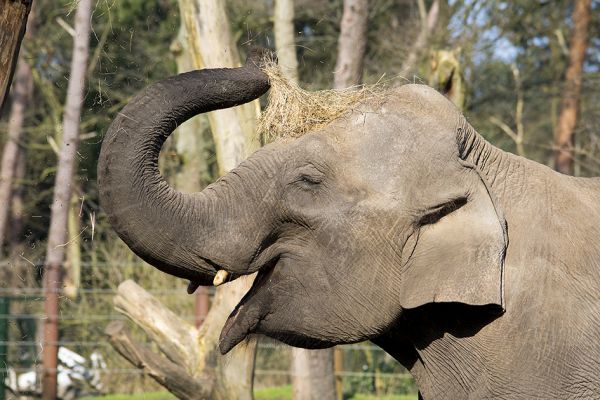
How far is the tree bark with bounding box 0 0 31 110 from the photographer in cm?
381

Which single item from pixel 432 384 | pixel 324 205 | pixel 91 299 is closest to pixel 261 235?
pixel 324 205

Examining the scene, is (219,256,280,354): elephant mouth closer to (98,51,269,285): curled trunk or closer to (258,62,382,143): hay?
(98,51,269,285): curled trunk

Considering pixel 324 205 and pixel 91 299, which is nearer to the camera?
pixel 324 205

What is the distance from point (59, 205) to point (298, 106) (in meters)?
4.51

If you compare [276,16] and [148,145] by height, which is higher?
[276,16]

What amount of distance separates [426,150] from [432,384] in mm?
899

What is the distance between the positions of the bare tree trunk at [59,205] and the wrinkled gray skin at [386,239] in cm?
349

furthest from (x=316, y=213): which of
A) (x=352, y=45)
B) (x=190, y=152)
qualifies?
(x=190, y=152)

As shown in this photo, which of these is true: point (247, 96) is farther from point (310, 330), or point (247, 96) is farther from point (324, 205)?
point (310, 330)

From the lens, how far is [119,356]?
43.9ft

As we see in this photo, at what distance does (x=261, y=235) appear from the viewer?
380 centimetres

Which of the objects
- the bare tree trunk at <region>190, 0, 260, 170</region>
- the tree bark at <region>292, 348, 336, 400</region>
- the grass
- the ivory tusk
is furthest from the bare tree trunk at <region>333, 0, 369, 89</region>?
the ivory tusk

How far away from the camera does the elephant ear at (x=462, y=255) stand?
11.7 feet

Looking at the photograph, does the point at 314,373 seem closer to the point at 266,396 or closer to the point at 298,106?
the point at 266,396
